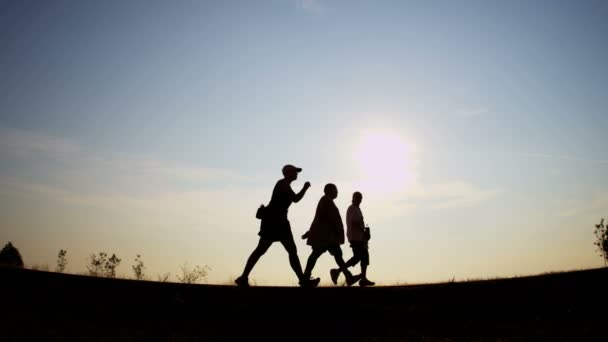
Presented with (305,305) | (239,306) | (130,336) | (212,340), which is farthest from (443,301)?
(130,336)

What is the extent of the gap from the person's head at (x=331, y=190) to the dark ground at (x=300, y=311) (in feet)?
7.86

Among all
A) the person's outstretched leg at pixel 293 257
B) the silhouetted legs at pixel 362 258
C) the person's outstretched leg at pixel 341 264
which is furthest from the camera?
the silhouetted legs at pixel 362 258

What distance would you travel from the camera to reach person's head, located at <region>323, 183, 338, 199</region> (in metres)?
10.3

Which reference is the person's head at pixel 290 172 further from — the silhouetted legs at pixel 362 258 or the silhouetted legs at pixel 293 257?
the silhouetted legs at pixel 362 258

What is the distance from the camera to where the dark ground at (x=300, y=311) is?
20.1 feet

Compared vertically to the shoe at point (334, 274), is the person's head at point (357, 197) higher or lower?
higher

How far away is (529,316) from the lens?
679 cm

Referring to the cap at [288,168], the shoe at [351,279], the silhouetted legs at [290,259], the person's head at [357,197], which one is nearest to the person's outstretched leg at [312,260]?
the silhouetted legs at [290,259]

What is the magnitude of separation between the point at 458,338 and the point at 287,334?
2259 millimetres

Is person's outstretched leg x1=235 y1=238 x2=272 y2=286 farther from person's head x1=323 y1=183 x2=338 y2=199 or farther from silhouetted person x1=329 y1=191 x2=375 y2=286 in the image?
silhouetted person x1=329 y1=191 x2=375 y2=286

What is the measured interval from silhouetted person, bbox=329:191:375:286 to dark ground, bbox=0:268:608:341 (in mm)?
2273

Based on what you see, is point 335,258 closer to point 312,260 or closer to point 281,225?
point 312,260

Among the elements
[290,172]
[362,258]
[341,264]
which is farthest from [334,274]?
[290,172]

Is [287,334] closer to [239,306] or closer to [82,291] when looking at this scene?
[239,306]
